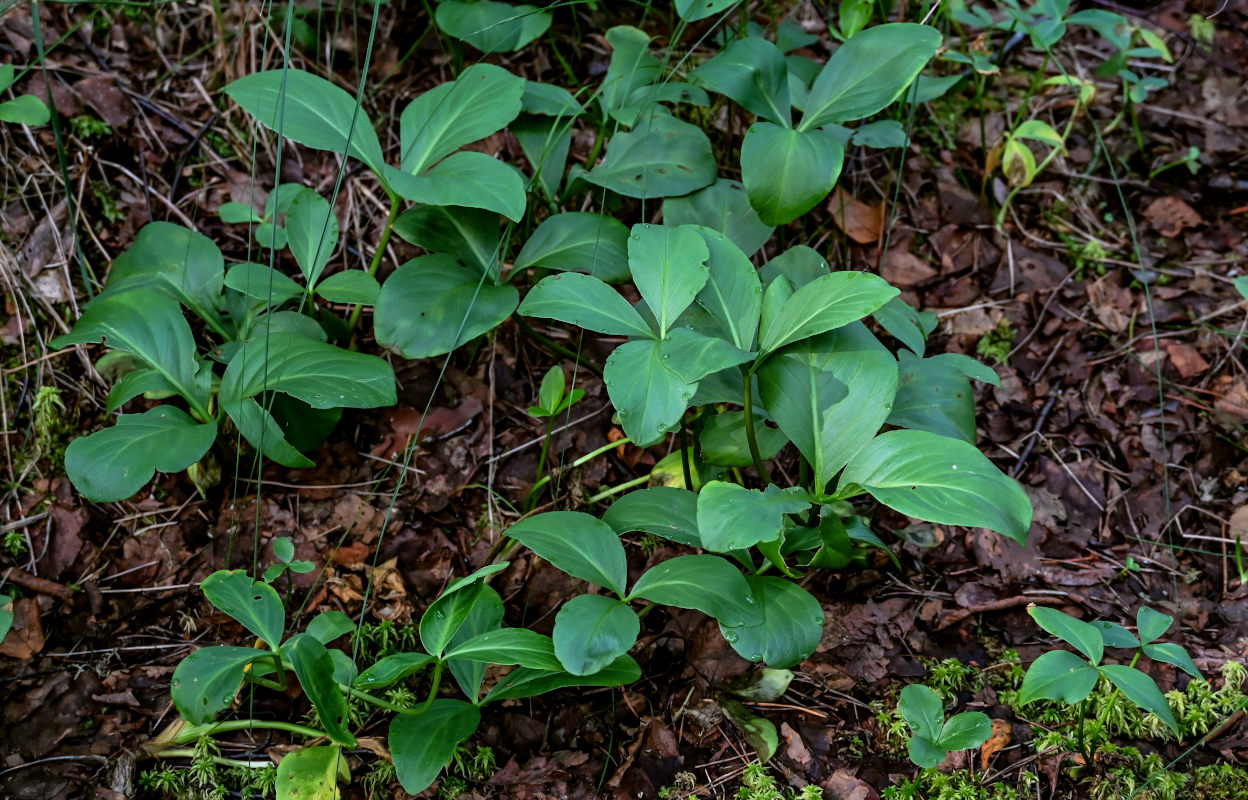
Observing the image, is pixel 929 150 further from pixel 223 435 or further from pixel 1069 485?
pixel 223 435

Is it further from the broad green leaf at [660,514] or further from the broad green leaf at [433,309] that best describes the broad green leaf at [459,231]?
the broad green leaf at [660,514]

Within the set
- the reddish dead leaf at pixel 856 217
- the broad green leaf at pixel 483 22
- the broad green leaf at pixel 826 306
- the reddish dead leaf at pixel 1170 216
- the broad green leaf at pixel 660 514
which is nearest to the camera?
the broad green leaf at pixel 826 306

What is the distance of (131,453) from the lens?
2000 millimetres

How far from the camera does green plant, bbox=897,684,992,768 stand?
177cm

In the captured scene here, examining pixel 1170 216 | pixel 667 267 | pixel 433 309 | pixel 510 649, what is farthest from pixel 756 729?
pixel 1170 216

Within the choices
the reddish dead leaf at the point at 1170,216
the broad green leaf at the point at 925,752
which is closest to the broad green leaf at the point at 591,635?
the broad green leaf at the point at 925,752

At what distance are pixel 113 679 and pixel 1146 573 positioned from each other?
2506 mm

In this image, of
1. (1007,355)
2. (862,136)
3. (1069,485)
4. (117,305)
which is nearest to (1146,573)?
(1069,485)

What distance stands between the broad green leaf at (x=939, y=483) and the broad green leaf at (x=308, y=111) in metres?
1.35

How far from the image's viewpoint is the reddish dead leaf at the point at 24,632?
2.03 meters

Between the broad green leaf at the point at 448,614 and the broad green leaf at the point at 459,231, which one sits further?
the broad green leaf at the point at 459,231

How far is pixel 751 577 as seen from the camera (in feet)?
6.32

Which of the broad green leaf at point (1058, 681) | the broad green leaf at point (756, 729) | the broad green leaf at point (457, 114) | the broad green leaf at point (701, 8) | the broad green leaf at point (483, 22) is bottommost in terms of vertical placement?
the broad green leaf at point (756, 729)

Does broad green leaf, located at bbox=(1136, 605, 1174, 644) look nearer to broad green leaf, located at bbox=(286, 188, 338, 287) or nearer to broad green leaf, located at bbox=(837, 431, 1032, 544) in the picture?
broad green leaf, located at bbox=(837, 431, 1032, 544)
